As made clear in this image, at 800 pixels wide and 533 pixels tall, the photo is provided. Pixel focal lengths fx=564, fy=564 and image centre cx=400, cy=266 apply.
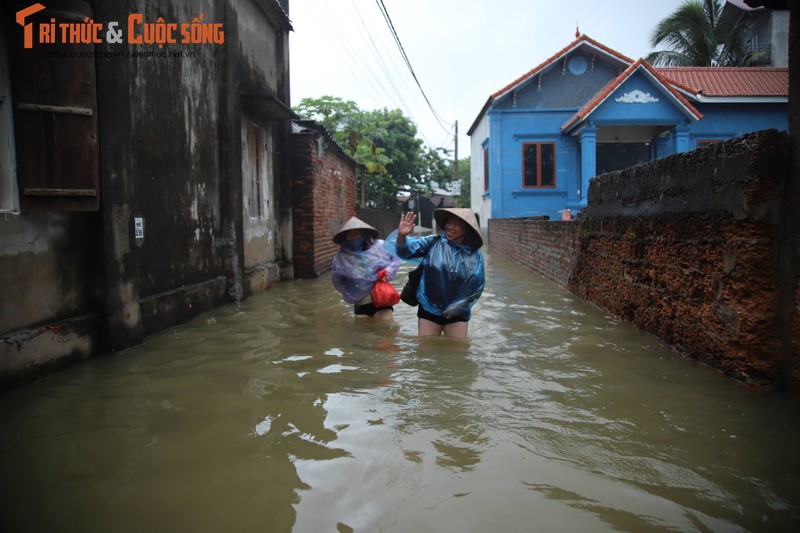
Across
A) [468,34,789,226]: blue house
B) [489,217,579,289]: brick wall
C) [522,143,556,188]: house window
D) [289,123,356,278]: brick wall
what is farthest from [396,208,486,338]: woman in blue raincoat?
[522,143,556,188]: house window

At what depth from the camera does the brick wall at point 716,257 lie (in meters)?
3.64

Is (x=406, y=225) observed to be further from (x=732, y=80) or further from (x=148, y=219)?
(x=732, y=80)

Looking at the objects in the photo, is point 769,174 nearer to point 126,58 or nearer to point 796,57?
point 796,57

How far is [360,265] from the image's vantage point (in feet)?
20.9

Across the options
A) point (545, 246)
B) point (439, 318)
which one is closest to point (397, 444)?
point (439, 318)

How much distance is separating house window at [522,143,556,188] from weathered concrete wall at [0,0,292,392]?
506 inches

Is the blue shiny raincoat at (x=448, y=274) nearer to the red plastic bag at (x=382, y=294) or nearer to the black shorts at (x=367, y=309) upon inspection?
the red plastic bag at (x=382, y=294)

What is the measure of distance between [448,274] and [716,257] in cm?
213

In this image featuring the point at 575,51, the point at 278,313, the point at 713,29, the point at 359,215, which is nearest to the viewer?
the point at 278,313

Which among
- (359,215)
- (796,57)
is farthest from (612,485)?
(359,215)

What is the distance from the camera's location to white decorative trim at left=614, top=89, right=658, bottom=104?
56.0ft

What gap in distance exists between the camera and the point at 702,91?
736 inches

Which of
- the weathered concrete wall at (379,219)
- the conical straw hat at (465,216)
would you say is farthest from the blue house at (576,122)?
the conical straw hat at (465,216)

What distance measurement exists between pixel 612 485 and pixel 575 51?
779 inches
